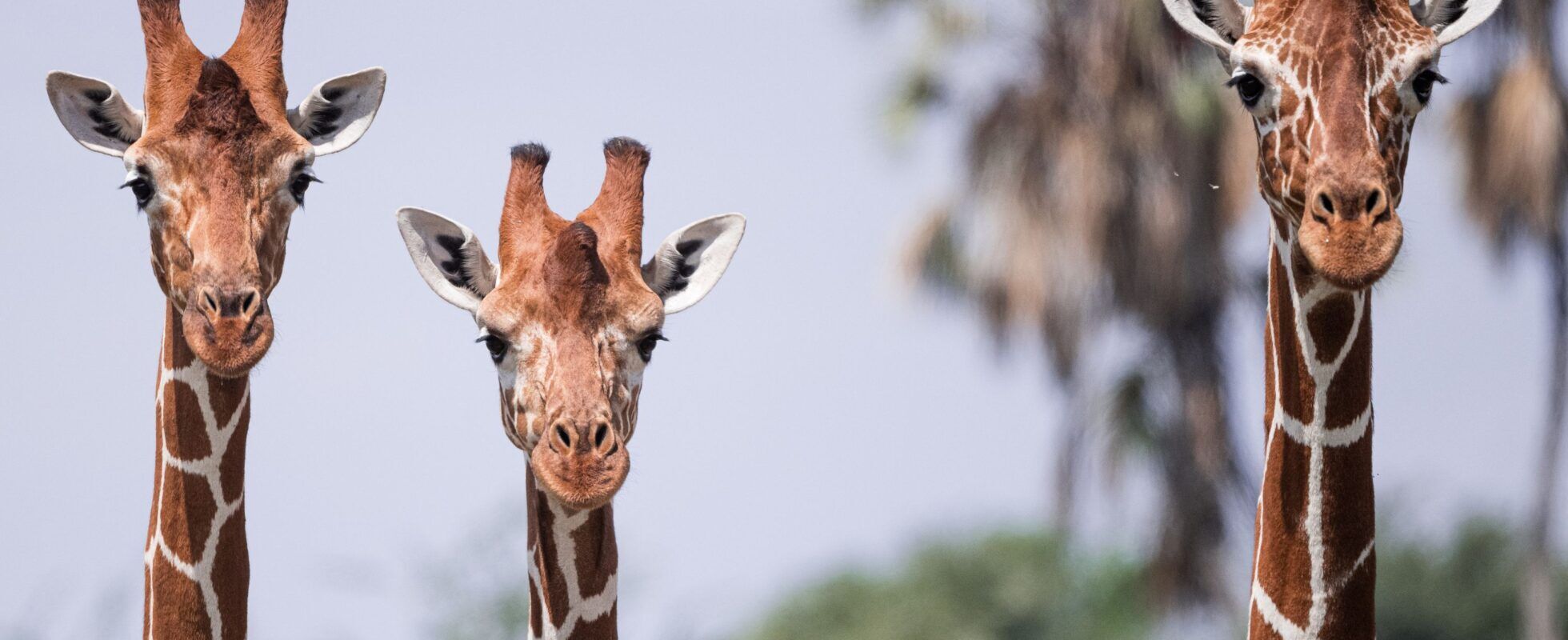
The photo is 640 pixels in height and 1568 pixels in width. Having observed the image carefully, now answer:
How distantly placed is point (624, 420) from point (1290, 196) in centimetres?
270

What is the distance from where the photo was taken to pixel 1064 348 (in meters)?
23.0

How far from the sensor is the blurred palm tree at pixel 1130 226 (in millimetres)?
A: 22219

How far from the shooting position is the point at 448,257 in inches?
335

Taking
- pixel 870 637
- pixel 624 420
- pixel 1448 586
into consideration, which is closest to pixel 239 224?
pixel 624 420

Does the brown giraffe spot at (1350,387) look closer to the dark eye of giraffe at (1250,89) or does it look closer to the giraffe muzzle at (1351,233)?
the giraffe muzzle at (1351,233)

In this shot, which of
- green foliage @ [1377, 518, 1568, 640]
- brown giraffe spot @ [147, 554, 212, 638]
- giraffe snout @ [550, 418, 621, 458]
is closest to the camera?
giraffe snout @ [550, 418, 621, 458]

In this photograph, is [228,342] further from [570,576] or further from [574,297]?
[570,576]

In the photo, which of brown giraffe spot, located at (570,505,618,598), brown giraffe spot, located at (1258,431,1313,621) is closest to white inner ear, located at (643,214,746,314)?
brown giraffe spot, located at (570,505,618,598)

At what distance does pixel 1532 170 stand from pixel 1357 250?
15.0 metres

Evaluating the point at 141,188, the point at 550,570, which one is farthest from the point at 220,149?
the point at 550,570

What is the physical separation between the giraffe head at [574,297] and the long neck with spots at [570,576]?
0.72 ft

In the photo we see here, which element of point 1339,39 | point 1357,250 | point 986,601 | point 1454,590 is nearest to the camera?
point 1357,250

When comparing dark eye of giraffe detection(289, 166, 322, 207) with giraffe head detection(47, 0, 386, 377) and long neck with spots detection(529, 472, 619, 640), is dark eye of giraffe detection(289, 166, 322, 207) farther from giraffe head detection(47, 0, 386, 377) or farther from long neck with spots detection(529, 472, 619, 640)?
long neck with spots detection(529, 472, 619, 640)

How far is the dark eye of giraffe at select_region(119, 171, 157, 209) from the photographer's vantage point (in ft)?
27.7
